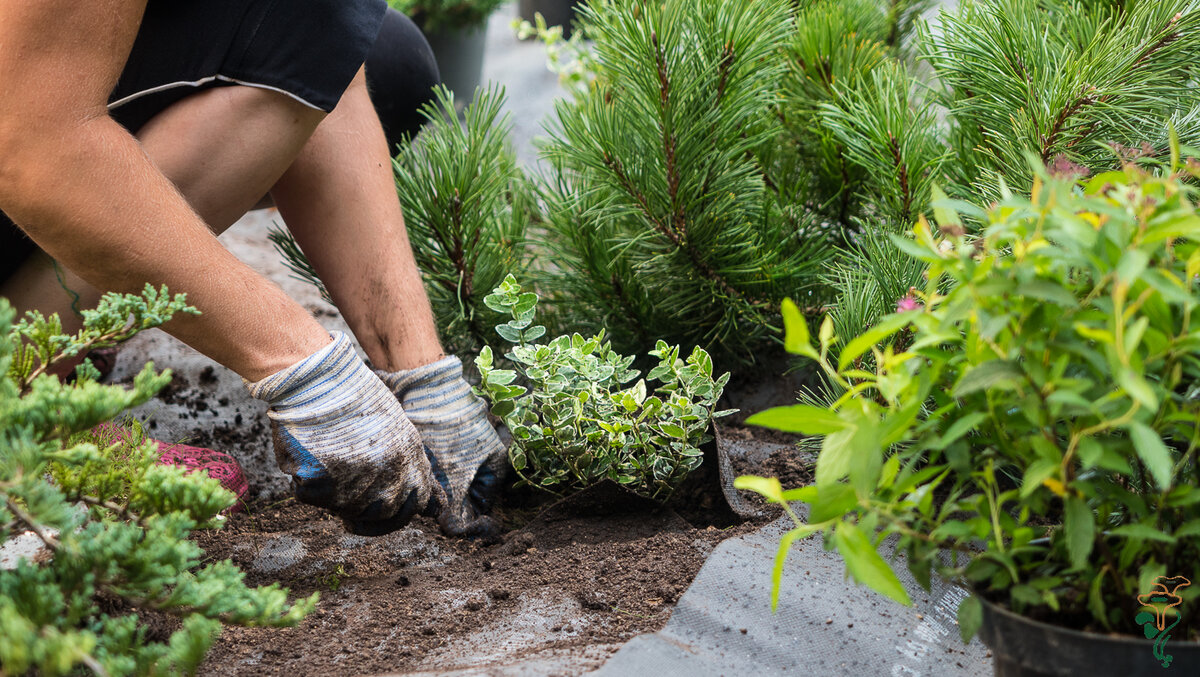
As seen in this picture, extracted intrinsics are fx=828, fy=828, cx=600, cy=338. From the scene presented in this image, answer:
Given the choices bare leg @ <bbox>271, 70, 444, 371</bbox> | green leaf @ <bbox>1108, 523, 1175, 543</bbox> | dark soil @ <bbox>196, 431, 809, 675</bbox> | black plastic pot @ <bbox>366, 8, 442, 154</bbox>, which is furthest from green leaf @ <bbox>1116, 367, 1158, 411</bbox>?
black plastic pot @ <bbox>366, 8, 442, 154</bbox>

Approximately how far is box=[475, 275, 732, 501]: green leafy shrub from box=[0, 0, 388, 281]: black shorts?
369 mm

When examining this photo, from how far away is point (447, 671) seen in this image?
0.75m

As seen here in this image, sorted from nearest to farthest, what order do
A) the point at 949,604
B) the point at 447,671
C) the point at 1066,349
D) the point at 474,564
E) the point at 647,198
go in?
the point at 1066,349 < the point at 447,671 < the point at 949,604 < the point at 474,564 < the point at 647,198

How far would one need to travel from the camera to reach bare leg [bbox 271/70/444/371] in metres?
1.22

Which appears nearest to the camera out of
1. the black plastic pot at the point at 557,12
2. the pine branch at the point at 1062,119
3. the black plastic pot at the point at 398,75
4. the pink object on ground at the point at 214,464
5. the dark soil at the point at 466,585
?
the dark soil at the point at 466,585

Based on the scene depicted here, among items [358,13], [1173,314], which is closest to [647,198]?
[358,13]

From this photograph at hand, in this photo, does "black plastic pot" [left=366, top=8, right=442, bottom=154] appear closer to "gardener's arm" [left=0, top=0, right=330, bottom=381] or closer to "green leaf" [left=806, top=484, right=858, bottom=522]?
"gardener's arm" [left=0, top=0, right=330, bottom=381]

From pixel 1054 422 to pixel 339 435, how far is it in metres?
0.79

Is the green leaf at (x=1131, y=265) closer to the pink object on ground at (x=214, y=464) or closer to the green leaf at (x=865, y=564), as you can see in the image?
the green leaf at (x=865, y=564)

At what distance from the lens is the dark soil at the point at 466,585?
817 millimetres

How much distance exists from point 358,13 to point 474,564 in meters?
0.74

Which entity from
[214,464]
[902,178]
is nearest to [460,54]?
[214,464]

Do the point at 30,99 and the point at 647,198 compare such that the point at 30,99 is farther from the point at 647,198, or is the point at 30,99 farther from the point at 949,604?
the point at 949,604

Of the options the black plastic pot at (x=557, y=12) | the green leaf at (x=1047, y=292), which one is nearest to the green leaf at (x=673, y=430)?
the green leaf at (x=1047, y=292)
